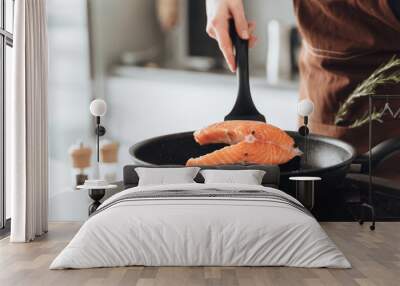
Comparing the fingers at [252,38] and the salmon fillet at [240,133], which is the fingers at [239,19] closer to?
the fingers at [252,38]

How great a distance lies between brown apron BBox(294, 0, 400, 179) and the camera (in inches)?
246

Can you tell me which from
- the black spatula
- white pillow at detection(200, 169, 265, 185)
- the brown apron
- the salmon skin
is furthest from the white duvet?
the brown apron

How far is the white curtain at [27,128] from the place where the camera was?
5160 mm

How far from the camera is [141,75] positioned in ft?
21.1

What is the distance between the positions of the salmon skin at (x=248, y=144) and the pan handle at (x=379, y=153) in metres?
0.69

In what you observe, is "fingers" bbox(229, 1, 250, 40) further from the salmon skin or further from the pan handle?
the pan handle

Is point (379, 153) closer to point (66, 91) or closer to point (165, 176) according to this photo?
point (165, 176)

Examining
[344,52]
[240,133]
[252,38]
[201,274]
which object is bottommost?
[201,274]

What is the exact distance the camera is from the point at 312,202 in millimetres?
5754

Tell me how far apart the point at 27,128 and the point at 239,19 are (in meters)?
2.43

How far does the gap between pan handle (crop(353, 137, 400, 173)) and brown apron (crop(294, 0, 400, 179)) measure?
0.22 ft

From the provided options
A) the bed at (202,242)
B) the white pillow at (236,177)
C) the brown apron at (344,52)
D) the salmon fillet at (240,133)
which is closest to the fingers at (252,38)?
the brown apron at (344,52)

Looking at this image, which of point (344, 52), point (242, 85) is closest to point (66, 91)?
point (242, 85)

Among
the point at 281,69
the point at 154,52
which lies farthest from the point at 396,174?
the point at 154,52
